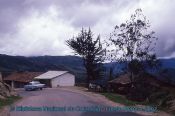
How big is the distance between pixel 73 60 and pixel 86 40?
125 m

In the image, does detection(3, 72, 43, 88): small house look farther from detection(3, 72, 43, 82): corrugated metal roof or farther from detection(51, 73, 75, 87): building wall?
detection(51, 73, 75, 87): building wall

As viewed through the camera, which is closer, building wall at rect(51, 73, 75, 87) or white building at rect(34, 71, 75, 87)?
white building at rect(34, 71, 75, 87)

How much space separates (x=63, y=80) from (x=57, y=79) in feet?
5.62

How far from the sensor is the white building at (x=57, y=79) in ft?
238

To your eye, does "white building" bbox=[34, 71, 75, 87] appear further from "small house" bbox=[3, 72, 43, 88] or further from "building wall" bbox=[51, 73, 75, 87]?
"small house" bbox=[3, 72, 43, 88]

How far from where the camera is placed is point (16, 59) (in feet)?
486

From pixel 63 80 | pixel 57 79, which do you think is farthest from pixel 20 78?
pixel 63 80

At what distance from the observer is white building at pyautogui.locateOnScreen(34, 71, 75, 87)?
72625mm

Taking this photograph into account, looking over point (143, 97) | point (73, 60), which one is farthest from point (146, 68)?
point (73, 60)

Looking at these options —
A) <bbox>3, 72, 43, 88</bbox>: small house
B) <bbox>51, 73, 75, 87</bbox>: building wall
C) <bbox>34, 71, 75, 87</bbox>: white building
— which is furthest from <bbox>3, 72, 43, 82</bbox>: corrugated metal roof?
<bbox>51, 73, 75, 87</bbox>: building wall

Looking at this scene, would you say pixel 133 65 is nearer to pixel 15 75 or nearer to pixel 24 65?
pixel 15 75

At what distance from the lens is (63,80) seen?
74562 mm

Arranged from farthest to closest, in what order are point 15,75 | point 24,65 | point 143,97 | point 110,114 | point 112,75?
point 24,65 < point 15,75 < point 112,75 < point 143,97 < point 110,114

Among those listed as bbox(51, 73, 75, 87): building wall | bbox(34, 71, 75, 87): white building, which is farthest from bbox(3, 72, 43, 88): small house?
bbox(51, 73, 75, 87): building wall
